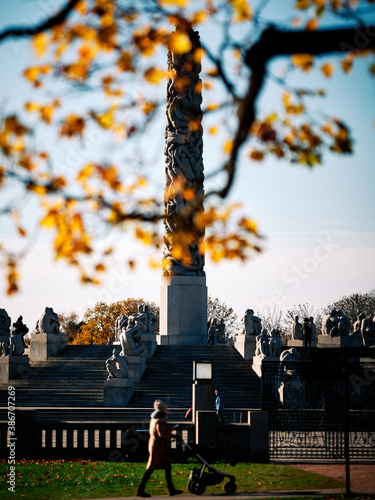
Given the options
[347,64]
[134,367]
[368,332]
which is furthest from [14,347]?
[347,64]

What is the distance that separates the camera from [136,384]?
1158 inches

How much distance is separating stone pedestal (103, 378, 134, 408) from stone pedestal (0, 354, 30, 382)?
5420mm

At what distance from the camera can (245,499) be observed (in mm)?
12609

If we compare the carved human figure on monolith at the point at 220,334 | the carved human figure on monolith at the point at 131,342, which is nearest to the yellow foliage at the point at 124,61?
the carved human figure on monolith at the point at 131,342

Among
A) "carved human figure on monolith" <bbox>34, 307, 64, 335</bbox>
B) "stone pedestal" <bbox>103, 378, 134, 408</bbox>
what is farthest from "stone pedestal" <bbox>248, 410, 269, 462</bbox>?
"carved human figure on monolith" <bbox>34, 307, 64, 335</bbox>

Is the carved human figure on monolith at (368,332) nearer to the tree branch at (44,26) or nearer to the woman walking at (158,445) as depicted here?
the woman walking at (158,445)

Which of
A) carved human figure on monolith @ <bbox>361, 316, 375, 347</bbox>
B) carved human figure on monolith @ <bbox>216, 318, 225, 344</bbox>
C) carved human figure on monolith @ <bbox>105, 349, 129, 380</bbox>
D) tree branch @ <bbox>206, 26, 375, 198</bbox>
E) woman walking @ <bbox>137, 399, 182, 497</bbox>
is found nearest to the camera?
tree branch @ <bbox>206, 26, 375, 198</bbox>

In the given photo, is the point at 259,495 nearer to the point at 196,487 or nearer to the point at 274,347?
the point at 196,487

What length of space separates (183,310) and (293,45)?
1296 inches

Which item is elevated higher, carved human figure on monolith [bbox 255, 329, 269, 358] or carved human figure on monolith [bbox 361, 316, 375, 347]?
carved human figure on monolith [bbox 361, 316, 375, 347]

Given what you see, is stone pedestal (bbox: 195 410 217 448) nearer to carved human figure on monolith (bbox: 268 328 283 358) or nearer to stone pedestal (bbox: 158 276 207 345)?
carved human figure on monolith (bbox: 268 328 283 358)

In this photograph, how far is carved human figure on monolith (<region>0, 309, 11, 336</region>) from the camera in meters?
35.4

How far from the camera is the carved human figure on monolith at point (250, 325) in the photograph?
3409 cm

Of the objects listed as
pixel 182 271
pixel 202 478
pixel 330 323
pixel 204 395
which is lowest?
pixel 202 478
